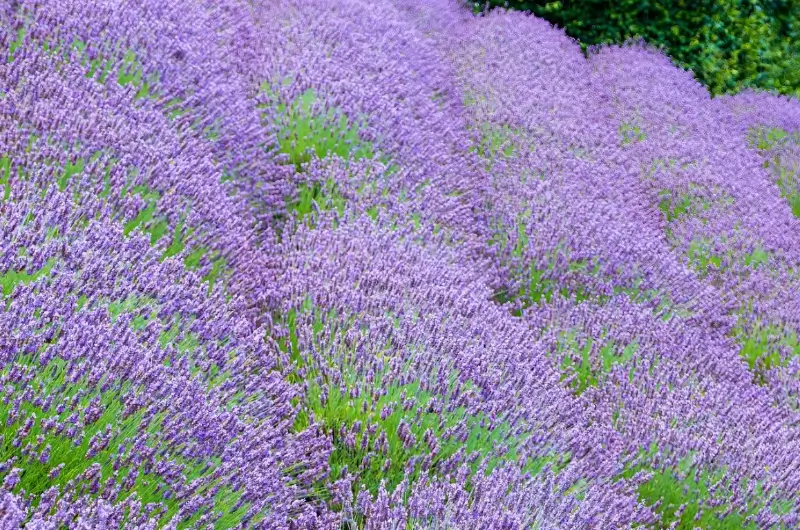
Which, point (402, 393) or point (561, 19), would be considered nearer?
point (402, 393)

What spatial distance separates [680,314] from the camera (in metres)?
3.90

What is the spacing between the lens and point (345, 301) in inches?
110

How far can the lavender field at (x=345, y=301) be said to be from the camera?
187 cm

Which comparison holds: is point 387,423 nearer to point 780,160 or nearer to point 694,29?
point 780,160

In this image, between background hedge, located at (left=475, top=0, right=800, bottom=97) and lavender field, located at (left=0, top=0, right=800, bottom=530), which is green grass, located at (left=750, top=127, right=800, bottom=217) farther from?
background hedge, located at (left=475, top=0, right=800, bottom=97)

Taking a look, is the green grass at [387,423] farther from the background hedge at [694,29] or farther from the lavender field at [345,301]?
the background hedge at [694,29]

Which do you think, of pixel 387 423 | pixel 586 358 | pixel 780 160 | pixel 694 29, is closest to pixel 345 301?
pixel 387 423

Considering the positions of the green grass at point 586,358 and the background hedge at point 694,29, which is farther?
the background hedge at point 694,29

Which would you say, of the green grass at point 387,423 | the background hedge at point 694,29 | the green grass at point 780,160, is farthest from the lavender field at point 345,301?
the background hedge at point 694,29

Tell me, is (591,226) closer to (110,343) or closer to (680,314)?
(680,314)

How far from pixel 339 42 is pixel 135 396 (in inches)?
139

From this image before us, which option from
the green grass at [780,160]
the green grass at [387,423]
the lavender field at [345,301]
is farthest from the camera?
the green grass at [780,160]

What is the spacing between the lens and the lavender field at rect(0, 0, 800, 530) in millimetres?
1867

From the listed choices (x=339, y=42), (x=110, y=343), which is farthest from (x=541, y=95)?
(x=110, y=343)
